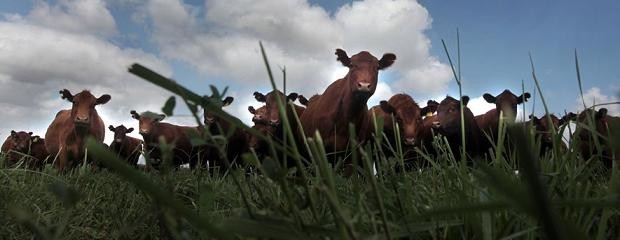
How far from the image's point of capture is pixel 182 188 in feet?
13.0

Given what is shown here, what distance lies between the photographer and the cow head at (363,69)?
327 inches

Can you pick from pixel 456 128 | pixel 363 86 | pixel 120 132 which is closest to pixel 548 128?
pixel 363 86

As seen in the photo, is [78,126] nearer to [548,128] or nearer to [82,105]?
[82,105]

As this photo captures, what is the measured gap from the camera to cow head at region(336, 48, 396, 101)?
27.3 ft

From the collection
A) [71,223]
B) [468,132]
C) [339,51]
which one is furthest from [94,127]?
[71,223]

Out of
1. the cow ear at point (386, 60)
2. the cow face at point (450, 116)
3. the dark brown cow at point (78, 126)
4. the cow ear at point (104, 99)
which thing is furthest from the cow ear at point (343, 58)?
the cow ear at point (104, 99)

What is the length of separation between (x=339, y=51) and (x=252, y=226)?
8703 mm

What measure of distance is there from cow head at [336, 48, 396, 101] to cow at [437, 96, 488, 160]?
2407 millimetres

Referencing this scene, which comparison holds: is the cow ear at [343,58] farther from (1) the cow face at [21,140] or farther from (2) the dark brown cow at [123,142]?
(1) the cow face at [21,140]

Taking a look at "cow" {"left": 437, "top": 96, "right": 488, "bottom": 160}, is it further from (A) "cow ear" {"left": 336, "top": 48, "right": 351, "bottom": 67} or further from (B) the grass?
(B) the grass

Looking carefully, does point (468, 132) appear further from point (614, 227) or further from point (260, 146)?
point (614, 227)

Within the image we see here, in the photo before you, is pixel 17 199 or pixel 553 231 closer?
pixel 553 231

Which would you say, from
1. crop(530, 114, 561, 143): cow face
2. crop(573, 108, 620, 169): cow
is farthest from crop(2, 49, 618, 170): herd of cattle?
crop(573, 108, 620, 169): cow

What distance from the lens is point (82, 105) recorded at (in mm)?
12469
